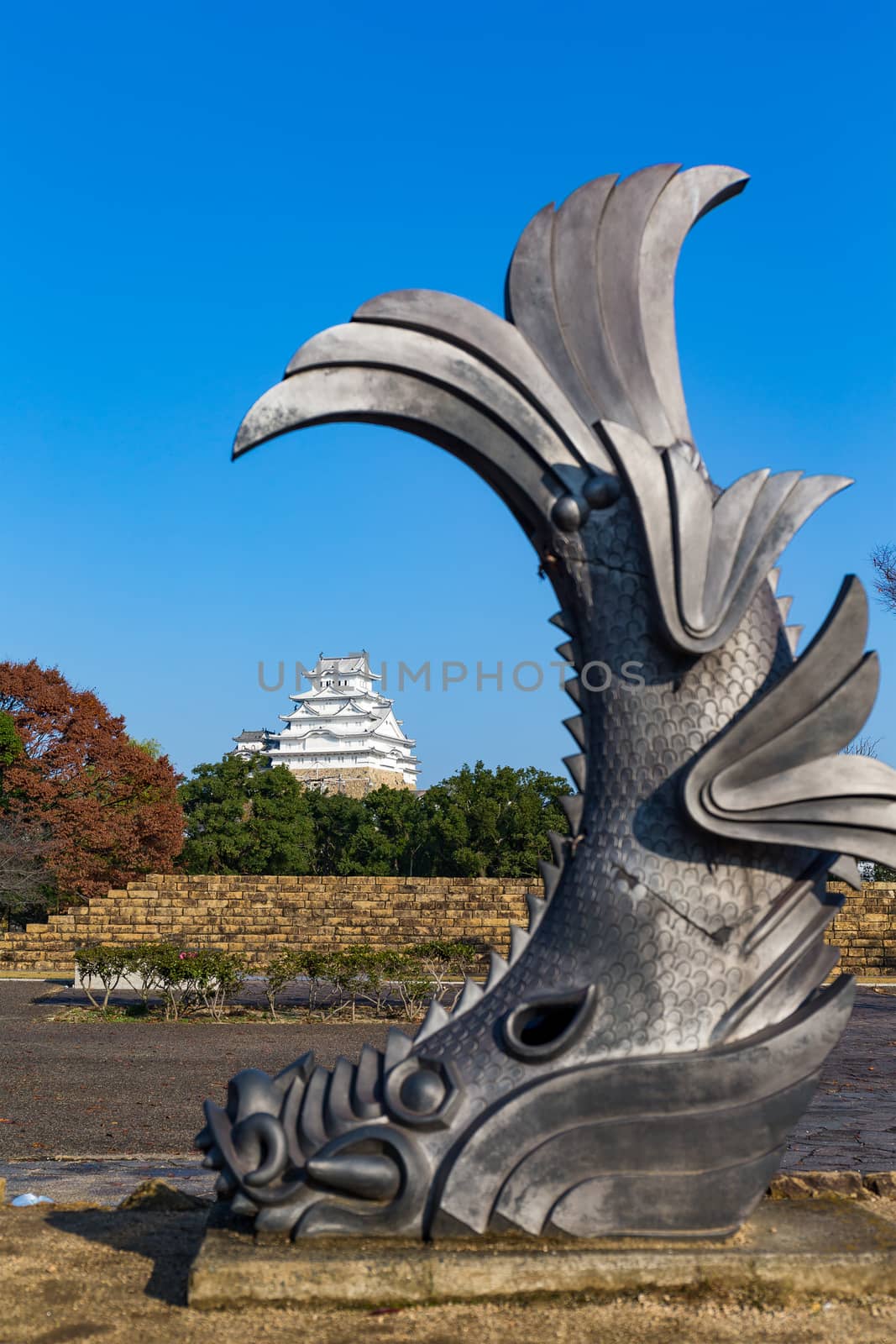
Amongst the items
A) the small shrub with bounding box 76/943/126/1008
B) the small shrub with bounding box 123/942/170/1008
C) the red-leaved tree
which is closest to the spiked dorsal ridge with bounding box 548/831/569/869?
the small shrub with bounding box 123/942/170/1008

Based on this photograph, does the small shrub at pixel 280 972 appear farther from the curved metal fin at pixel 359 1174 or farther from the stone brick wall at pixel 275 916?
the curved metal fin at pixel 359 1174

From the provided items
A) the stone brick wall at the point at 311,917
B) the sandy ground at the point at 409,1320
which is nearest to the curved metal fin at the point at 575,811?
the sandy ground at the point at 409,1320

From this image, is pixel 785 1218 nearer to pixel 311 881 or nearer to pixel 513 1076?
pixel 513 1076

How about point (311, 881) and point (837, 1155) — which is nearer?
point (837, 1155)

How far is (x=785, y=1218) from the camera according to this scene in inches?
125

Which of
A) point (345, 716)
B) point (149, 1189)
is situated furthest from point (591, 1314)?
point (345, 716)

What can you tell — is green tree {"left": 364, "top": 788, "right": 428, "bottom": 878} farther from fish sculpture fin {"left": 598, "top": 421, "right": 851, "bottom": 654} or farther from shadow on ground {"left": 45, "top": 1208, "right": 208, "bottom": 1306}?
fish sculpture fin {"left": 598, "top": 421, "right": 851, "bottom": 654}

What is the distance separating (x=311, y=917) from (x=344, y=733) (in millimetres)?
31894

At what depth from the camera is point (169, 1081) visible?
292 inches

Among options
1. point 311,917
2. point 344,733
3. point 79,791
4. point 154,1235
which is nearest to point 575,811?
point 154,1235

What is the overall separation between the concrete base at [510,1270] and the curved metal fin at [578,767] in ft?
3.99

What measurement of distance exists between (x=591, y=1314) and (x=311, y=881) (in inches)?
683

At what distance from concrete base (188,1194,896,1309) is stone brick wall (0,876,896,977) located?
14.0m

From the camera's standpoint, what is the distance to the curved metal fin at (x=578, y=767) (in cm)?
333
